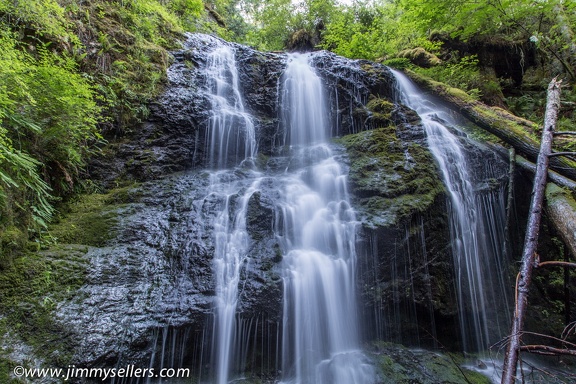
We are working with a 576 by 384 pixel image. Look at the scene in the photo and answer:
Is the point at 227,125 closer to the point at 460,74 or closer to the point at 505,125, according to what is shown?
the point at 505,125

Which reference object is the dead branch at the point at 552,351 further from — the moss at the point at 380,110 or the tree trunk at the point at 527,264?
the moss at the point at 380,110

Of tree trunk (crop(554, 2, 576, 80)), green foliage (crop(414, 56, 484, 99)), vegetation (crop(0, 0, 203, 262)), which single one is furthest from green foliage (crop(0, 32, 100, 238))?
tree trunk (crop(554, 2, 576, 80))

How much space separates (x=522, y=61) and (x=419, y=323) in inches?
399

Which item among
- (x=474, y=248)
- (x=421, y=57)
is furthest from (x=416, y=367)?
(x=421, y=57)

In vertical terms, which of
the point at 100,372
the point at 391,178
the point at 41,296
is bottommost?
the point at 100,372

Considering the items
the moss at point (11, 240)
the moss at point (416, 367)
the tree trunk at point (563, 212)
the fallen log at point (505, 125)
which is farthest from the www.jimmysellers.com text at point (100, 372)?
the fallen log at point (505, 125)

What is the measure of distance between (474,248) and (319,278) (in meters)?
3.27

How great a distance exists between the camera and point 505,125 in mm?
6617

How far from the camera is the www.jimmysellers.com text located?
312cm

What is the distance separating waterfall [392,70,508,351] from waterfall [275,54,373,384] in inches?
83.4

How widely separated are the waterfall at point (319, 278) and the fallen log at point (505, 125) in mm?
3642

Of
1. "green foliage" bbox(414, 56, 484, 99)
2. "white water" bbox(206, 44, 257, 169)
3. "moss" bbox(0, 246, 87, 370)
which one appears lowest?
"moss" bbox(0, 246, 87, 370)

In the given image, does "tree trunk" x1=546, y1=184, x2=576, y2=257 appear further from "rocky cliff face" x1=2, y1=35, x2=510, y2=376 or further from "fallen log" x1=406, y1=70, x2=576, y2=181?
"rocky cliff face" x1=2, y1=35, x2=510, y2=376

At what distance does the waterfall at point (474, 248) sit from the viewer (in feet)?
18.2
